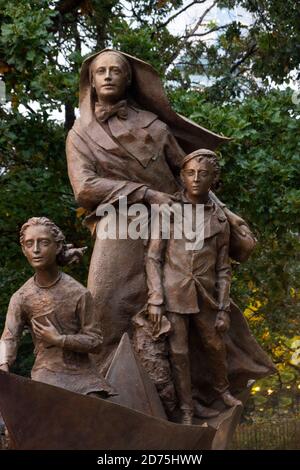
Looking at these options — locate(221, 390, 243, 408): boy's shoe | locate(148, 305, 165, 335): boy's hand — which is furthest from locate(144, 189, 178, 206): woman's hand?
locate(221, 390, 243, 408): boy's shoe

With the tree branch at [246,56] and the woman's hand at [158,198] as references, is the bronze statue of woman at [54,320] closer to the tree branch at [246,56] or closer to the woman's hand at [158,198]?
the woman's hand at [158,198]

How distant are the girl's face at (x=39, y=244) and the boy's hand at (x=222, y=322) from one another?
5.16 feet

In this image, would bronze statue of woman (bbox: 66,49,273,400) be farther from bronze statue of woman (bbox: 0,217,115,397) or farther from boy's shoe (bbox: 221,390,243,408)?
bronze statue of woman (bbox: 0,217,115,397)

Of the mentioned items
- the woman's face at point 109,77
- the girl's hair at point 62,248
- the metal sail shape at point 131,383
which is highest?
the woman's face at point 109,77

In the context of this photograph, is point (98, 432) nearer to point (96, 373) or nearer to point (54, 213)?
point (96, 373)

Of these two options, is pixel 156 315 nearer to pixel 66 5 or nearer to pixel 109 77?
pixel 109 77

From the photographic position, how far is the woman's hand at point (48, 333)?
8656 mm

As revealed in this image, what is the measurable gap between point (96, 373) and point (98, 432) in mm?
586

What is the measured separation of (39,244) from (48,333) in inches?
22.9

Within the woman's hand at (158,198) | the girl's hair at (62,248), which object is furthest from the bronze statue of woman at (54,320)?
the woman's hand at (158,198)

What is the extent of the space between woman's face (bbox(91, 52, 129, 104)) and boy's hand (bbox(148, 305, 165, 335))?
1650 millimetres

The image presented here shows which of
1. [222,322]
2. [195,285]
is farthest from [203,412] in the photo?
[195,285]

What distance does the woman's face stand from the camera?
1009 centimetres
